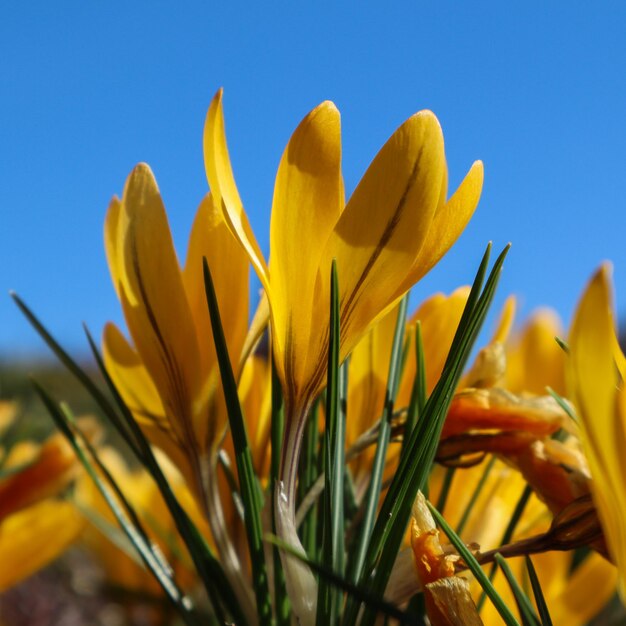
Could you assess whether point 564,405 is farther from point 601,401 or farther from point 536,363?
point 536,363

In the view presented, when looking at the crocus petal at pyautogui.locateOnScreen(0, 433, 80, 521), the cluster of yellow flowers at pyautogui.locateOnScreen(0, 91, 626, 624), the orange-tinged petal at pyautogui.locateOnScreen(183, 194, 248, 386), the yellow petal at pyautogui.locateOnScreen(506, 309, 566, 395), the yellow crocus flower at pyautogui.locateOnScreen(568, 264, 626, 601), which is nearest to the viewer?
the yellow crocus flower at pyautogui.locateOnScreen(568, 264, 626, 601)

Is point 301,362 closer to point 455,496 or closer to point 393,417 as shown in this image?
point 393,417

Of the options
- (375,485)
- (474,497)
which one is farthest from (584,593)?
(375,485)

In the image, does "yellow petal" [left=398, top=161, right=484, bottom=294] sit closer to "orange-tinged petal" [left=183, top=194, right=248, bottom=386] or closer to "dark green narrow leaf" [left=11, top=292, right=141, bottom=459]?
"orange-tinged petal" [left=183, top=194, right=248, bottom=386]

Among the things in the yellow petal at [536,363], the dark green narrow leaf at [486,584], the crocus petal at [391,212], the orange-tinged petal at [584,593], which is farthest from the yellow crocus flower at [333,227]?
the yellow petal at [536,363]

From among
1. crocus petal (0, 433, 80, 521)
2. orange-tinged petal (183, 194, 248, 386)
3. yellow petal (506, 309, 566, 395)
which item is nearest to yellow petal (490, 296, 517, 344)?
orange-tinged petal (183, 194, 248, 386)

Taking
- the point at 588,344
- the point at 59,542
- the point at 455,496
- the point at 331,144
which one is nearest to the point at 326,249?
the point at 331,144
